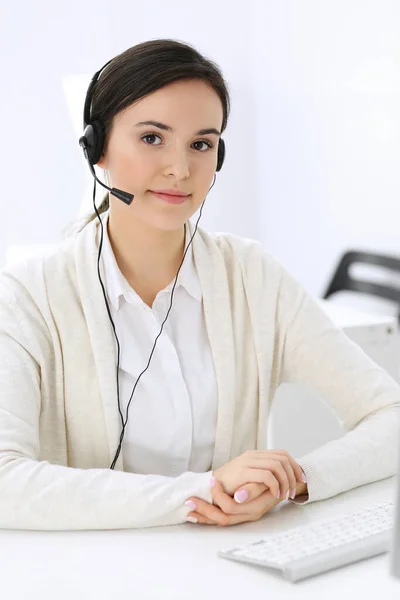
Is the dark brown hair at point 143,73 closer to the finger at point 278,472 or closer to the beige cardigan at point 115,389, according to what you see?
the beige cardigan at point 115,389

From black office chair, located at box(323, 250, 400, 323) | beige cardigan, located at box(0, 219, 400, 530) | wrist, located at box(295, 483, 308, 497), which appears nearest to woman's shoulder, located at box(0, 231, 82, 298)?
beige cardigan, located at box(0, 219, 400, 530)

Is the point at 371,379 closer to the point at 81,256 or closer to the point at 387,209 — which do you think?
the point at 81,256

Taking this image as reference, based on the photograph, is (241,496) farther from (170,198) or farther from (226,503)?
(170,198)

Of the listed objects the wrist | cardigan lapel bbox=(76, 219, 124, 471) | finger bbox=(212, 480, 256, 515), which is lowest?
the wrist

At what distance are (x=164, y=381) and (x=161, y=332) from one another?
8 centimetres

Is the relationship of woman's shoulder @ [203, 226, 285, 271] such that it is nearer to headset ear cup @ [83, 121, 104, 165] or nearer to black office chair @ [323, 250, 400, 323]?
headset ear cup @ [83, 121, 104, 165]

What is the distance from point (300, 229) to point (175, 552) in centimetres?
268

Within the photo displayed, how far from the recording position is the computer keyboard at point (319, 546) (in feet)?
3.08

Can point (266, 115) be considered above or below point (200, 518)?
above

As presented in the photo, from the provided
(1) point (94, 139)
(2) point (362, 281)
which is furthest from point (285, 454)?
(2) point (362, 281)

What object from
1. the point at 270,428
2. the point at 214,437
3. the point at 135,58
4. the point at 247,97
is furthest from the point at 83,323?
the point at 247,97

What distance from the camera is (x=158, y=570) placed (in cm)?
96

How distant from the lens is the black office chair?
285 centimetres

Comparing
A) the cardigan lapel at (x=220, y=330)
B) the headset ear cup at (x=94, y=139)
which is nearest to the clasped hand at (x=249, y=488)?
the cardigan lapel at (x=220, y=330)
